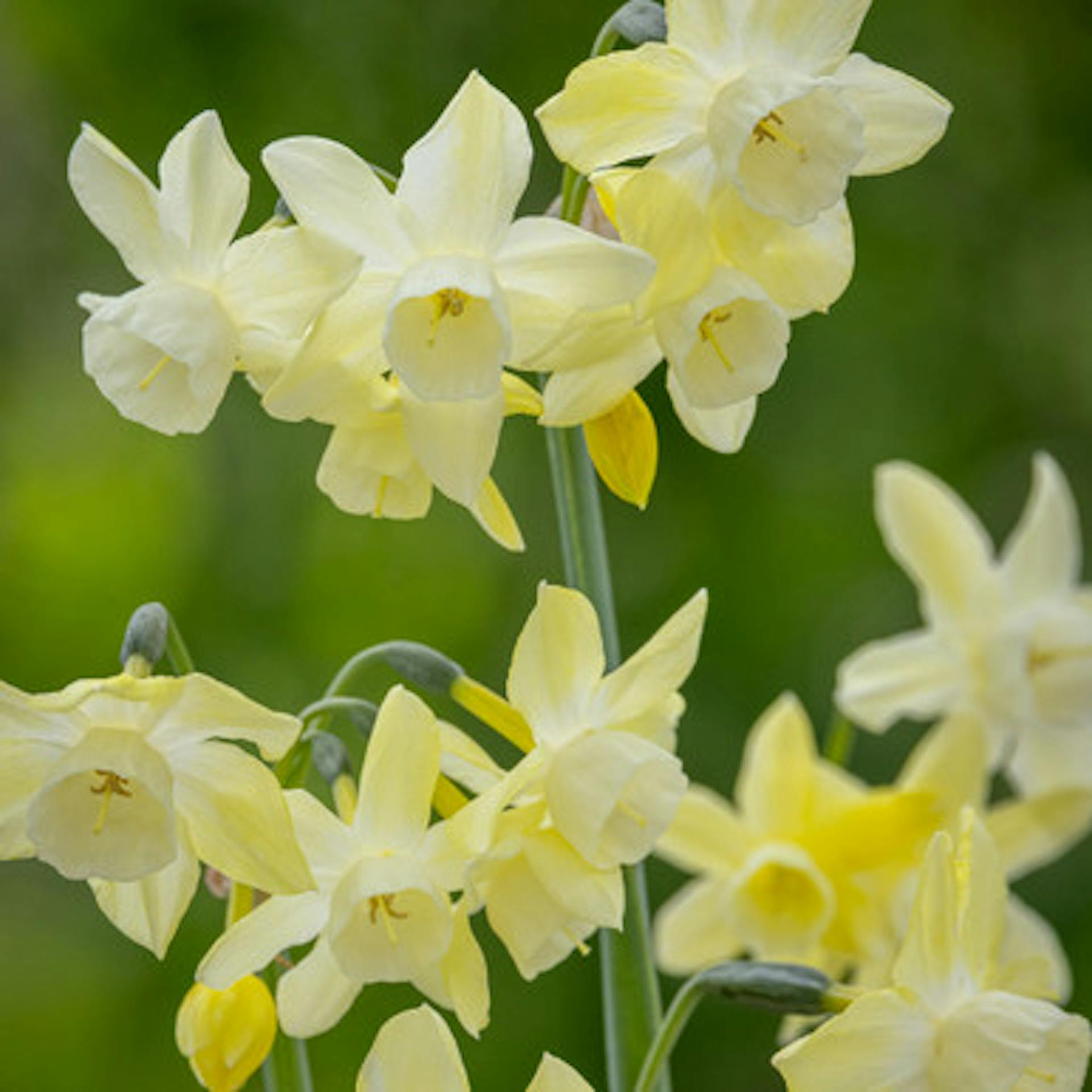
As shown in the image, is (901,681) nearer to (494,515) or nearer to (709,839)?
(709,839)

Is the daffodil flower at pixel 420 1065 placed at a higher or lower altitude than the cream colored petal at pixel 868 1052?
lower

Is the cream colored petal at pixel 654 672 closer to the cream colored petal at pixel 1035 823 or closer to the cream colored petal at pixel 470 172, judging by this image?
the cream colored petal at pixel 470 172

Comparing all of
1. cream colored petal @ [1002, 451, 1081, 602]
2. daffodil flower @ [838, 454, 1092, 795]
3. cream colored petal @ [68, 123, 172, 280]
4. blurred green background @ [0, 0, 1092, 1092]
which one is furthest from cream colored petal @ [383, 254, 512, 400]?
blurred green background @ [0, 0, 1092, 1092]

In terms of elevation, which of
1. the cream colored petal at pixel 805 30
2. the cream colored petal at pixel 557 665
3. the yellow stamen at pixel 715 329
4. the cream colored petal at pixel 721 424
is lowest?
the cream colored petal at pixel 557 665

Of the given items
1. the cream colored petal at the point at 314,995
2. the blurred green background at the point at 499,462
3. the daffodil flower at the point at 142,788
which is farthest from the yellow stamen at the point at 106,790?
the blurred green background at the point at 499,462

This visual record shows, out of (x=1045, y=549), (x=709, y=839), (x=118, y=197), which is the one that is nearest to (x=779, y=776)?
(x=709, y=839)
